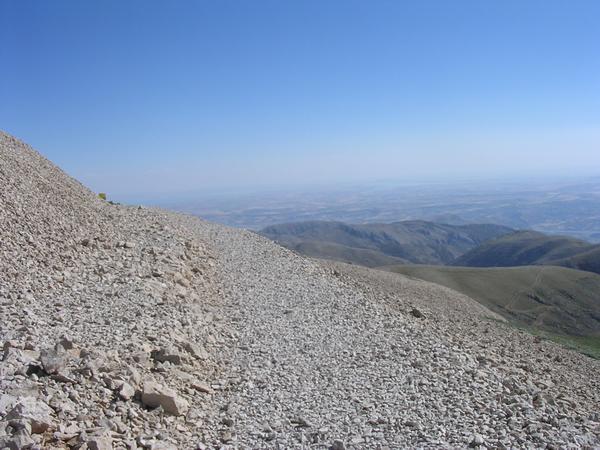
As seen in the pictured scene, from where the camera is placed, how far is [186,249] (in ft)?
67.7

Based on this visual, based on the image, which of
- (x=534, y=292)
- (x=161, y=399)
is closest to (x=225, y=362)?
(x=161, y=399)

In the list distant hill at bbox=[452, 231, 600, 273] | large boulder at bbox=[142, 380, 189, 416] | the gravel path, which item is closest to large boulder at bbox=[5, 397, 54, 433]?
large boulder at bbox=[142, 380, 189, 416]

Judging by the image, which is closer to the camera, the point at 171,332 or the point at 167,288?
the point at 171,332

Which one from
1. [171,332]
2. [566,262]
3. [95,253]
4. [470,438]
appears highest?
[95,253]

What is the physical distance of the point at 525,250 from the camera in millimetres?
142875

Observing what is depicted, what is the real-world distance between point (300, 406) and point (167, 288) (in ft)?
22.7

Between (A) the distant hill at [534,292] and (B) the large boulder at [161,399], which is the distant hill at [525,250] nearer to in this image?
(A) the distant hill at [534,292]

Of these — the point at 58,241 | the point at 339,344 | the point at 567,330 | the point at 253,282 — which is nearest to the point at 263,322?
the point at 339,344

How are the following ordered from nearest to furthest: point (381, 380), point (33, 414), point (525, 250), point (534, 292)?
point (33, 414), point (381, 380), point (534, 292), point (525, 250)

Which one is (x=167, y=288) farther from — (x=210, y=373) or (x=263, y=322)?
(x=210, y=373)

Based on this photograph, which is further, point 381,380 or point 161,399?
point 381,380

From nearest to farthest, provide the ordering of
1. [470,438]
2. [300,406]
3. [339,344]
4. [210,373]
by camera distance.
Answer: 1. [470,438]
2. [300,406]
3. [210,373]
4. [339,344]

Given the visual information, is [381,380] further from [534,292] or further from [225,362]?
[534,292]

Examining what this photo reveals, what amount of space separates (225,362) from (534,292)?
5570 cm
